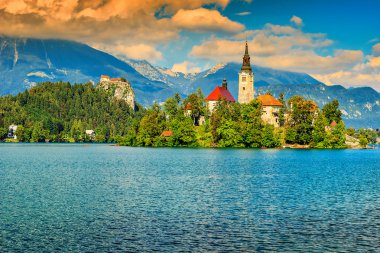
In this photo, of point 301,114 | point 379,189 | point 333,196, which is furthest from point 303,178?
point 301,114

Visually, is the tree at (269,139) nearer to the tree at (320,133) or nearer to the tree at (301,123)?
the tree at (301,123)

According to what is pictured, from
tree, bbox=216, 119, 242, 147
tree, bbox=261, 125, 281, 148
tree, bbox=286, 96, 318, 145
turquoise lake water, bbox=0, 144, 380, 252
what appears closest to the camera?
turquoise lake water, bbox=0, 144, 380, 252

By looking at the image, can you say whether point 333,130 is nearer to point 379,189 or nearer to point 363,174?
point 363,174

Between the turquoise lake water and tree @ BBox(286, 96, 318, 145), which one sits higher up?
tree @ BBox(286, 96, 318, 145)

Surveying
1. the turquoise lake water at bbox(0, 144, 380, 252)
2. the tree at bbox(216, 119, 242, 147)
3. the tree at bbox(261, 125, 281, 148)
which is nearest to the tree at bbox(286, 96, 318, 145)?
the tree at bbox(261, 125, 281, 148)

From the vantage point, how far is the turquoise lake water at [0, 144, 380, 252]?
35.5 meters

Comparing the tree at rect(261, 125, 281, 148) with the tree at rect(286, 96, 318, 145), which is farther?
the tree at rect(286, 96, 318, 145)

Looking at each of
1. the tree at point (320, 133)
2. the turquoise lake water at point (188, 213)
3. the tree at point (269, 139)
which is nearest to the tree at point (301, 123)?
the tree at point (320, 133)

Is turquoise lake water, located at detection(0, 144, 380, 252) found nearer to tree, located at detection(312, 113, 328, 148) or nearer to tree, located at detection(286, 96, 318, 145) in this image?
tree, located at detection(286, 96, 318, 145)

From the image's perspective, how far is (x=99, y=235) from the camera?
124ft

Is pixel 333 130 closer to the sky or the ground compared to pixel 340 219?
closer to the sky

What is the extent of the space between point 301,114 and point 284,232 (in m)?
158

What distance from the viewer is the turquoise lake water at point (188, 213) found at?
35531mm

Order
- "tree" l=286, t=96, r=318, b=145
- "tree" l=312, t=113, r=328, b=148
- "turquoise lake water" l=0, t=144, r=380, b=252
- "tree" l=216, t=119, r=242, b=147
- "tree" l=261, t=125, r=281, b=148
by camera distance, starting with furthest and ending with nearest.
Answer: "tree" l=286, t=96, r=318, b=145, "tree" l=312, t=113, r=328, b=148, "tree" l=261, t=125, r=281, b=148, "tree" l=216, t=119, r=242, b=147, "turquoise lake water" l=0, t=144, r=380, b=252
